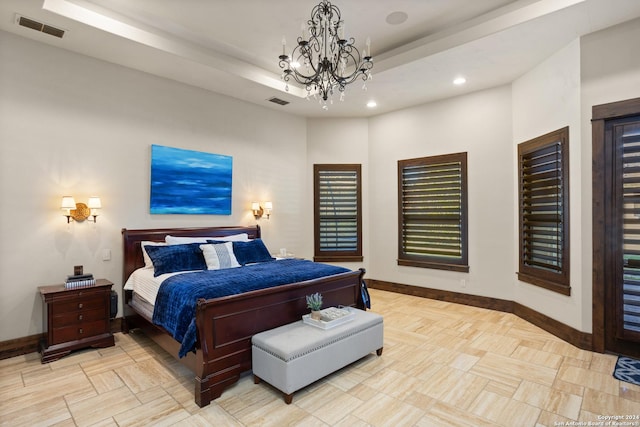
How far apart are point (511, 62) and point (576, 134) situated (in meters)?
1.23

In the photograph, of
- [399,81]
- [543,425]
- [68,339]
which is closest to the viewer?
[543,425]

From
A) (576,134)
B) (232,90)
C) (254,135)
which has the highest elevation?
(232,90)

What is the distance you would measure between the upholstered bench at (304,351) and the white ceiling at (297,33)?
126 inches

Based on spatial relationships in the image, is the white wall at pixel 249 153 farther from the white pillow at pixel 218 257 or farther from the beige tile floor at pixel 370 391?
the white pillow at pixel 218 257

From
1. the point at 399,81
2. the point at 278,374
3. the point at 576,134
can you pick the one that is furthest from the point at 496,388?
the point at 399,81

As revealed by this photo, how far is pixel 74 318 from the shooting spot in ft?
11.2

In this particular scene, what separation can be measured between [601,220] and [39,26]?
594cm

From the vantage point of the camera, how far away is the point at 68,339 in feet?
11.1

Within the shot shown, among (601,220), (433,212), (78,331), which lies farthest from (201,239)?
(601,220)

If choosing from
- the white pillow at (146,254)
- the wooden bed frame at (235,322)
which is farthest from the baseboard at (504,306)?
the white pillow at (146,254)

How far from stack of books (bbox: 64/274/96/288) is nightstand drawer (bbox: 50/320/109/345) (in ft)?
1.32

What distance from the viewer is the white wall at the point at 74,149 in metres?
3.42

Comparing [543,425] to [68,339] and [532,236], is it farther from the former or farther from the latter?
[68,339]

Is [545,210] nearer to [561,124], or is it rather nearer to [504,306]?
[561,124]
